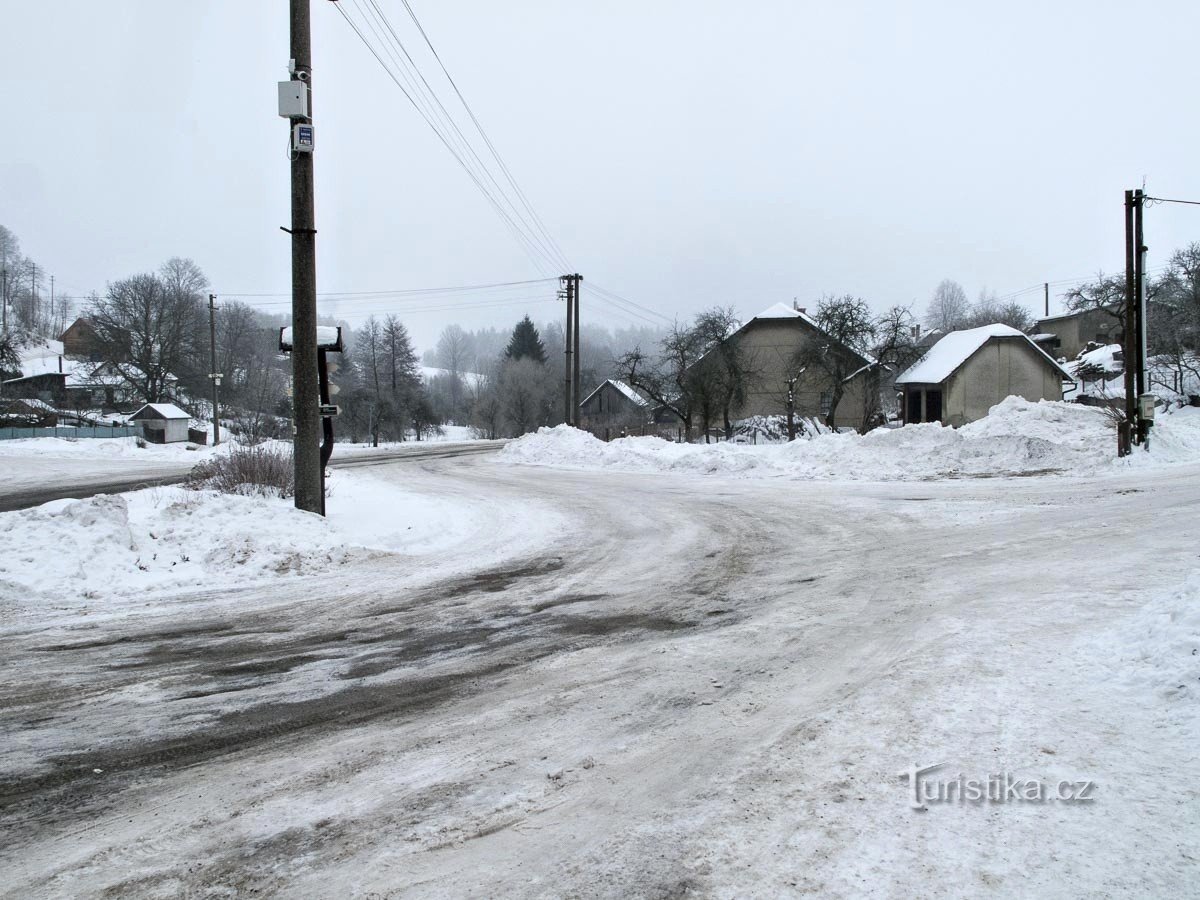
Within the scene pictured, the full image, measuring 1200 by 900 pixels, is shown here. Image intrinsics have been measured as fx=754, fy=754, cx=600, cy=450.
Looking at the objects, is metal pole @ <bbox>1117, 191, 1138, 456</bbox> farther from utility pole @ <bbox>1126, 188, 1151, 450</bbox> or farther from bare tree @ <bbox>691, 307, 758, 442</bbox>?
bare tree @ <bbox>691, 307, 758, 442</bbox>

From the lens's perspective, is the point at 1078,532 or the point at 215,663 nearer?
the point at 215,663

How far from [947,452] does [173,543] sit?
1993cm

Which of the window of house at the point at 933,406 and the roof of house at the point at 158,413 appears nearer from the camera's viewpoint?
the window of house at the point at 933,406

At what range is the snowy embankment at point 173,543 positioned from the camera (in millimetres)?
8234

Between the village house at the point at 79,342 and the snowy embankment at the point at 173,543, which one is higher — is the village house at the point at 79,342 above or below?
above

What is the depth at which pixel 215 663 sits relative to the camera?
591 cm

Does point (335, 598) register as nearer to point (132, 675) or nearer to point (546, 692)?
point (132, 675)

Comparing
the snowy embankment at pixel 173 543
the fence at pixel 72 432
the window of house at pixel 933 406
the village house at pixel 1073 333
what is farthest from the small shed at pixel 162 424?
the village house at pixel 1073 333

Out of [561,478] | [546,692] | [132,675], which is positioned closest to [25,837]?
[132,675]

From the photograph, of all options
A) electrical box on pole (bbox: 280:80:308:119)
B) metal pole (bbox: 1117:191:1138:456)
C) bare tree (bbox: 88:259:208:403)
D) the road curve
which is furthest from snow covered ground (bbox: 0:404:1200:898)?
bare tree (bbox: 88:259:208:403)

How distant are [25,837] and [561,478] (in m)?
18.9

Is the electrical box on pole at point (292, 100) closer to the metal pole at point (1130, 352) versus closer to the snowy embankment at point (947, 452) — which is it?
the snowy embankment at point (947, 452)

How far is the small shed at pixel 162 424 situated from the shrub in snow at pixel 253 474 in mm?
46179

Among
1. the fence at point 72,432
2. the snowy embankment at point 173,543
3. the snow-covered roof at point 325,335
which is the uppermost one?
the snow-covered roof at point 325,335
